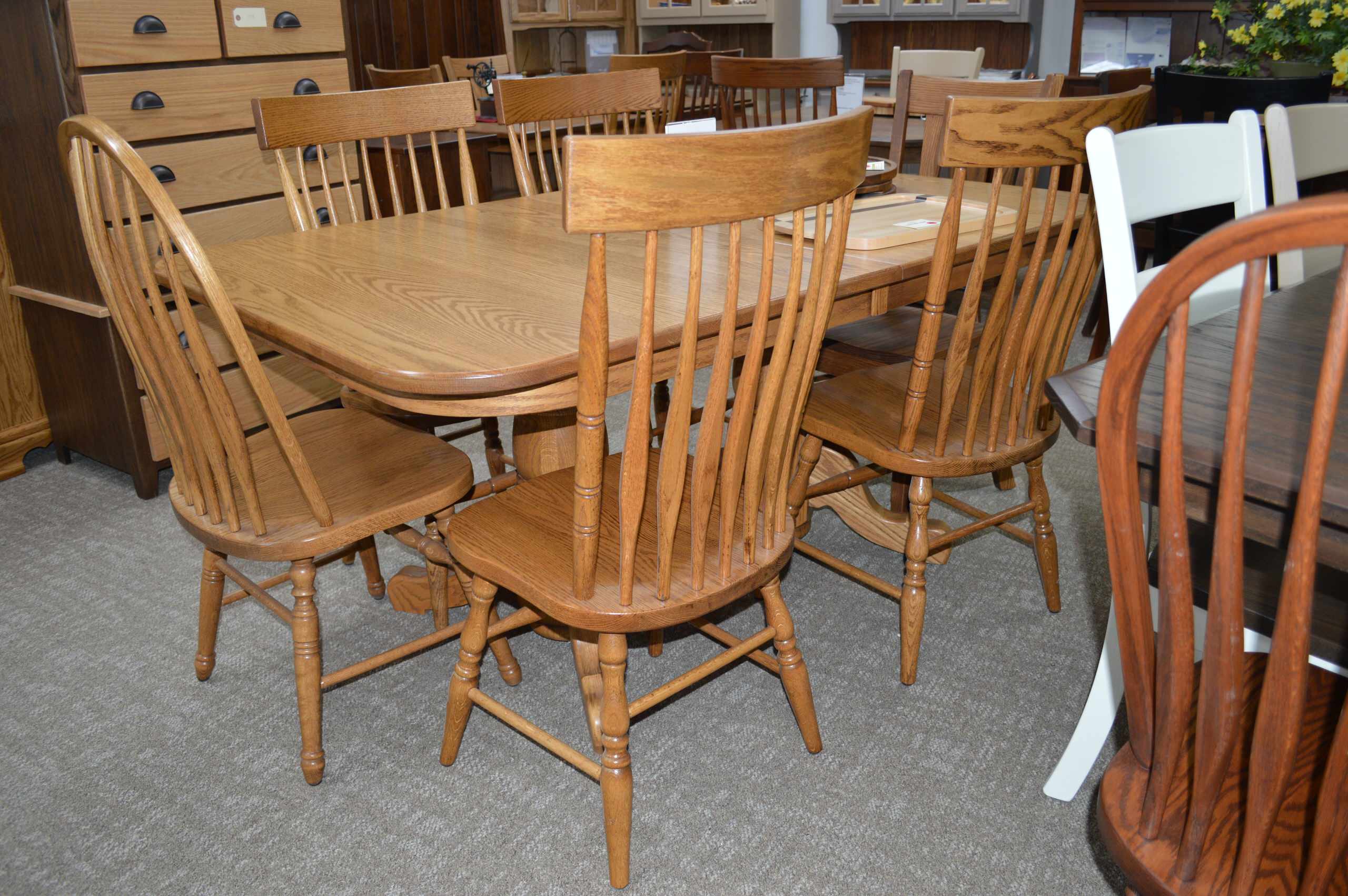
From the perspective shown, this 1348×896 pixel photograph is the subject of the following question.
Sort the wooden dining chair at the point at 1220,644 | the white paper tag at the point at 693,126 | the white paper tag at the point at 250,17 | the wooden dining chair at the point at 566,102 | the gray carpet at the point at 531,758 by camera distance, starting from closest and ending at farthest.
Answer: the wooden dining chair at the point at 1220,644 < the gray carpet at the point at 531,758 < the white paper tag at the point at 693,126 < the wooden dining chair at the point at 566,102 < the white paper tag at the point at 250,17

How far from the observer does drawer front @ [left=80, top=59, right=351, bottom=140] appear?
7.62 feet

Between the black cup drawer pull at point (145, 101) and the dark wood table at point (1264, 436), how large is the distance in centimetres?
216

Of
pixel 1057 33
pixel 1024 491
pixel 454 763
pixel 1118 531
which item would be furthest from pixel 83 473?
pixel 1057 33

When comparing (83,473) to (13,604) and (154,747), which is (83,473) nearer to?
(13,604)

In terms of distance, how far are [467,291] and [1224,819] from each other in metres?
1.07

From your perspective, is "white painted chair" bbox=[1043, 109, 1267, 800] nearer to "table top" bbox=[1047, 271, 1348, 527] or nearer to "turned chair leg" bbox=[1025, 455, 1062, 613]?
"table top" bbox=[1047, 271, 1348, 527]

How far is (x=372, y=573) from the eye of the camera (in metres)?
2.13

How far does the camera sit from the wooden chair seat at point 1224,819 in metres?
0.85

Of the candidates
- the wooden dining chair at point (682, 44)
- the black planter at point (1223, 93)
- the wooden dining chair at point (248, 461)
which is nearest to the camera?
the wooden dining chair at point (248, 461)

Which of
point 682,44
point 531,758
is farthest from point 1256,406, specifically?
point 682,44

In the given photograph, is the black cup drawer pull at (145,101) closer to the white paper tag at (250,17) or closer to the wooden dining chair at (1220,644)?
the white paper tag at (250,17)

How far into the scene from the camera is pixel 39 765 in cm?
167

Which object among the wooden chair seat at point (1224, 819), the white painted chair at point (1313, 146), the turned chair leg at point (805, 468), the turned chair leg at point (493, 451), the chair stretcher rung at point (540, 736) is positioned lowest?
the chair stretcher rung at point (540, 736)

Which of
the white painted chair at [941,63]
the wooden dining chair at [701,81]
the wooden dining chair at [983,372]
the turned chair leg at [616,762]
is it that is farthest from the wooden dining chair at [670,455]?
the wooden dining chair at [701,81]
